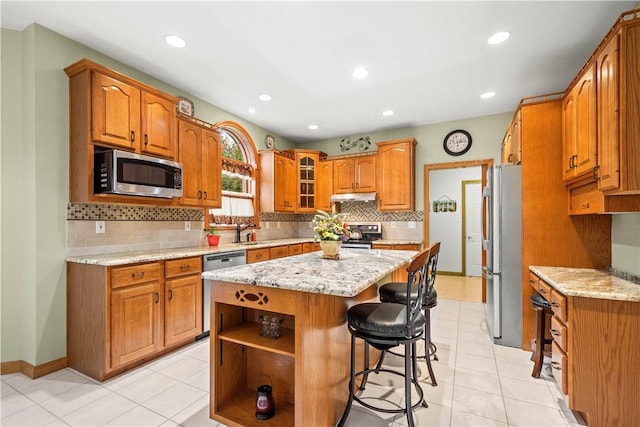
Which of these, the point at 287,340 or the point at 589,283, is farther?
the point at 589,283

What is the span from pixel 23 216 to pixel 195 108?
2107mm

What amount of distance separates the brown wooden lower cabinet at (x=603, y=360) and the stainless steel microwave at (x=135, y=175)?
10.9ft

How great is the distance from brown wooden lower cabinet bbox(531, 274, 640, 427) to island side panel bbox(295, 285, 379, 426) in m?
1.38

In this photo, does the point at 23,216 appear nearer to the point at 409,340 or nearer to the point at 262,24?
the point at 262,24

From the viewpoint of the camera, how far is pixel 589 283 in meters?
2.00

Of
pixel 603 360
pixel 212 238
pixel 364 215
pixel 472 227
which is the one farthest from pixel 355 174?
pixel 603 360

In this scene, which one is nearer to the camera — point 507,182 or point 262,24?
point 262,24

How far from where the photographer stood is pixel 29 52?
8.05 feet

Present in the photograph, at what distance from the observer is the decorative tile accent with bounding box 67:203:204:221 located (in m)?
2.66

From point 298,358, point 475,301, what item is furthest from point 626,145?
point 475,301

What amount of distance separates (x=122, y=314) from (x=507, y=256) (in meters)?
3.49

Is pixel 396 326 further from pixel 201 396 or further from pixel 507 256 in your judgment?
pixel 507 256

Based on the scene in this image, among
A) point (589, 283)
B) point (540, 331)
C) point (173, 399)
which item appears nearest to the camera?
point (589, 283)

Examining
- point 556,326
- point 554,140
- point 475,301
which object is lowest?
point 475,301
